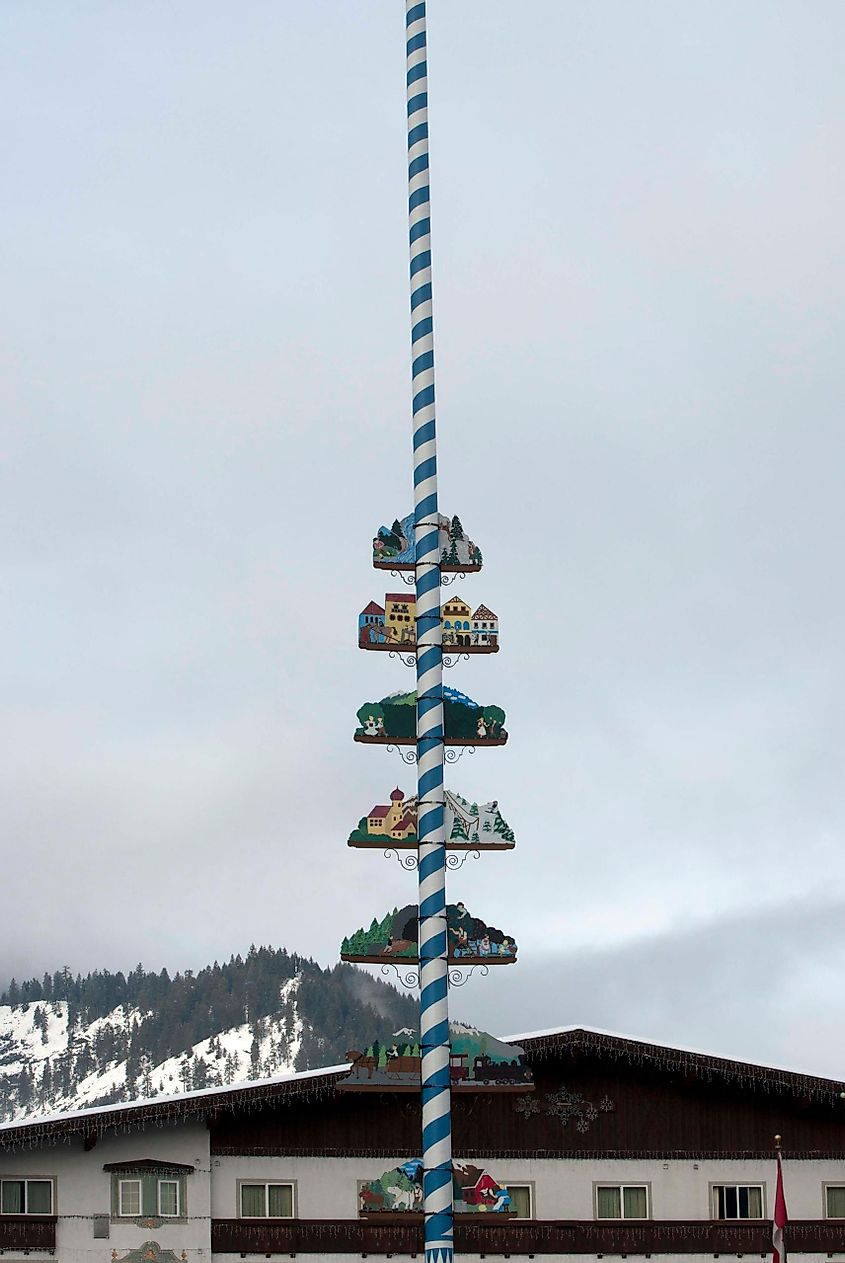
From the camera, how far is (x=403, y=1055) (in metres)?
29.4

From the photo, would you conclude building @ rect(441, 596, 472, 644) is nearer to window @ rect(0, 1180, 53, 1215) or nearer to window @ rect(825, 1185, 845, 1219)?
window @ rect(0, 1180, 53, 1215)

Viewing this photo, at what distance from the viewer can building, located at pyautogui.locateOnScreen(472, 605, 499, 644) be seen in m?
28.8

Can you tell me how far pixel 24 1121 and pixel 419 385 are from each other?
21.1 m

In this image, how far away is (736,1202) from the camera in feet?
142

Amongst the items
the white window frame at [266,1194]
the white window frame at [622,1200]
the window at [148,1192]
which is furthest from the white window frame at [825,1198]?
the window at [148,1192]

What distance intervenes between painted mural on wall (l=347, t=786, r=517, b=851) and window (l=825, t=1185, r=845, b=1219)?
19.4 m

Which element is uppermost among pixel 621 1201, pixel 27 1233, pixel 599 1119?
pixel 599 1119

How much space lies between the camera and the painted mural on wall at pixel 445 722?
2812 centimetres

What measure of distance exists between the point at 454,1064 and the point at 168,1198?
43.7 ft

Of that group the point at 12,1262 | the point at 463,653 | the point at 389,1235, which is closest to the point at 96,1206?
the point at 12,1262

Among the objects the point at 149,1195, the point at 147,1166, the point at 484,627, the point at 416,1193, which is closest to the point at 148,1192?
the point at 149,1195

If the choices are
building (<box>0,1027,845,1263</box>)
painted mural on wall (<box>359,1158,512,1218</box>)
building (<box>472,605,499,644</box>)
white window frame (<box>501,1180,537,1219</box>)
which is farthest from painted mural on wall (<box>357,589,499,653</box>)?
white window frame (<box>501,1180,537,1219</box>)

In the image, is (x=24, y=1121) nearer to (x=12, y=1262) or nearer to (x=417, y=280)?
(x=12, y=1262)

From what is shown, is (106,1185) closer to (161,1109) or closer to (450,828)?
(161,1109)
